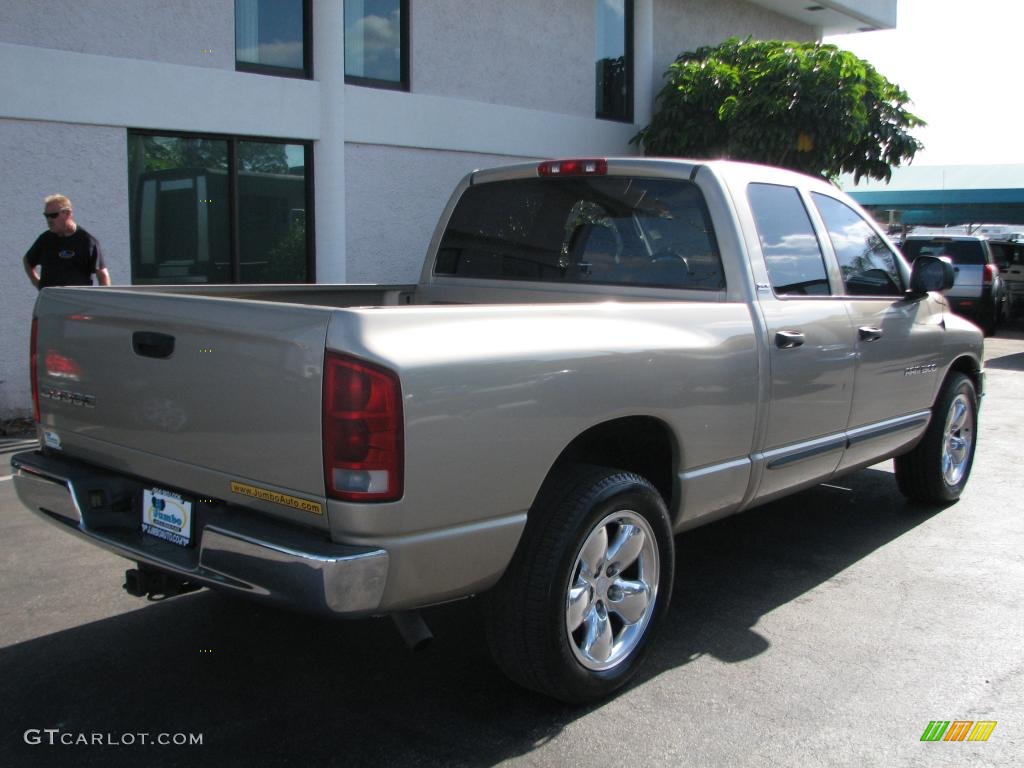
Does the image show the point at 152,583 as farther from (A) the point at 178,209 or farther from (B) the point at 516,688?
(A) the point at 178,209

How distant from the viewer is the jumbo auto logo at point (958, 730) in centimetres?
319

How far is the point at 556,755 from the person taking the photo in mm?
3006

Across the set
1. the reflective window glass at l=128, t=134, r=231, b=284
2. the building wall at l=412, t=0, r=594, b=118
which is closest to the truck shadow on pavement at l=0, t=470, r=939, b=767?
the reflective window glass at l=128, t=134, r=231, b=284

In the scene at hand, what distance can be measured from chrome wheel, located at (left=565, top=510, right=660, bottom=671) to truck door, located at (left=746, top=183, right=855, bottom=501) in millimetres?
799

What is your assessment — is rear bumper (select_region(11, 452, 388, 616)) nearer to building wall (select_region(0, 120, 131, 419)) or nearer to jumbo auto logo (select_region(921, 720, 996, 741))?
jumbo auto logo (select_region(921, 720, 996, 741))

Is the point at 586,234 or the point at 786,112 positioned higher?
the point at 786,112

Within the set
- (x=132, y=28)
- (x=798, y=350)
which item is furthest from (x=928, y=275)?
(x=132, y=28)

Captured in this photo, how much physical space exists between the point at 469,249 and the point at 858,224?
2.00 metres

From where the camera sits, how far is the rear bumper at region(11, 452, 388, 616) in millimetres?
2613

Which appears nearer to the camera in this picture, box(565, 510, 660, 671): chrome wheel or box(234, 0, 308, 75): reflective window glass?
box(565, 510, 660, 671): chrome wheel

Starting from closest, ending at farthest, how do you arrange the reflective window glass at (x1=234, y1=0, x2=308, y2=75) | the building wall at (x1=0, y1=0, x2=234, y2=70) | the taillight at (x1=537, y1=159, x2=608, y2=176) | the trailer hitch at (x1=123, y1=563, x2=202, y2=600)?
the trailer hitch at (x1=123, y1=563, x2=202, y2=600) → the taillight at (x1=537, y1=159, x2=608, y2=176) → the building wall at (x1=0, y1=0, x2=234, y2=70) → the reflective window glass at (x1=234, y1=0, x2=308, y2=75)

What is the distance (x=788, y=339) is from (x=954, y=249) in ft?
50.0

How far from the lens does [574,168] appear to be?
452 centimetres

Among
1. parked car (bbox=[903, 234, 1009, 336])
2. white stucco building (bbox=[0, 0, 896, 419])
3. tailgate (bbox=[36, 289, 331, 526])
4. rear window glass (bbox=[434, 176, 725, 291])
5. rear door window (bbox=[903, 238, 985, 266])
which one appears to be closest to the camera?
tailgate (bbox=[36, 289, 331, 526])
